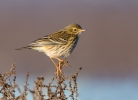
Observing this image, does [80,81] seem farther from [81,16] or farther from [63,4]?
[63,4]

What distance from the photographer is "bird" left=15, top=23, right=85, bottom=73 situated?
377 inches

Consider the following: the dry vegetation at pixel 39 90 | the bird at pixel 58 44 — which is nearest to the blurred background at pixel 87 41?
the bird at pixel 58 44

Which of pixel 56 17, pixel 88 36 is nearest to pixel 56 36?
→ pixel 88 36

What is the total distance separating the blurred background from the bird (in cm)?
85

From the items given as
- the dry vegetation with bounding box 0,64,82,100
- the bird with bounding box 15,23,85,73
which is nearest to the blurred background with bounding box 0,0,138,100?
the bird with bounding box 15,23,85,73

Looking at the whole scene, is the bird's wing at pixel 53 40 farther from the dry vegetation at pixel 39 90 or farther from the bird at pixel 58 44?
the dry vegetation at pixel 39 90

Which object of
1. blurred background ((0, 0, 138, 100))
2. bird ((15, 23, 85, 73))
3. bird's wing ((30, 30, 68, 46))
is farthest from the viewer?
blurred background ((0, 0, 138, 100))

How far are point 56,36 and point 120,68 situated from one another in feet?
24.3

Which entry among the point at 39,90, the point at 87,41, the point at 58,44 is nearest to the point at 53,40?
the point at 58,44

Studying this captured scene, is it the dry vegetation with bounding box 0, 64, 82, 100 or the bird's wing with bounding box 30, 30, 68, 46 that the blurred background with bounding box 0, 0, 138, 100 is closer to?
the bird's wing with bounding box 30, 30, 68, 46

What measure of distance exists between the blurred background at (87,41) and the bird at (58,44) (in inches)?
33.3

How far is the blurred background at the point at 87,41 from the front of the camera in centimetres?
1434

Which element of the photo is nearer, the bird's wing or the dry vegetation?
the dry vegetation

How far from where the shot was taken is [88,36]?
2084cm
